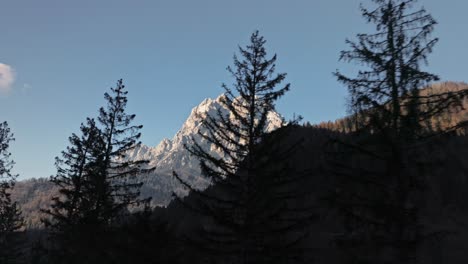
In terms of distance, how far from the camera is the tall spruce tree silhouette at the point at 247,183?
12.6 metres

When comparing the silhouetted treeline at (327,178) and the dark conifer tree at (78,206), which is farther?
the dark conifer tree at (78,206)

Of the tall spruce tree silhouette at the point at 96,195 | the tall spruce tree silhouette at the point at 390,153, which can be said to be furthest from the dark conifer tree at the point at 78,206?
the tall spruce tree silhouette at the point at 390,153

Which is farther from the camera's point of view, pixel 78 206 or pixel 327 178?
pixel 78 206

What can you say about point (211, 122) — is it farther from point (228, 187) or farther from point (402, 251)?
point (402, 251)

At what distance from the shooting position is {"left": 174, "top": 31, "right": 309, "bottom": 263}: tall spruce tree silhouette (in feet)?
41.3

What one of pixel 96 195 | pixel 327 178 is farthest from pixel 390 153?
pixel 96 195

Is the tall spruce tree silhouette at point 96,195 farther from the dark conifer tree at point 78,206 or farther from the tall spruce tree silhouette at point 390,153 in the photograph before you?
the tall spruce tree silhouette at point 390,153

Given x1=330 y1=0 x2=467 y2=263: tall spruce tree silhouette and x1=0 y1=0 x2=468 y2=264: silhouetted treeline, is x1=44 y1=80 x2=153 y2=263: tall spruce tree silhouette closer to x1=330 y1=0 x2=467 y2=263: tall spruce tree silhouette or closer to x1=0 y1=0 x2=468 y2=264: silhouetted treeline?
x1=0 y1=0 x2=468 y2=264: silhouetted treeline

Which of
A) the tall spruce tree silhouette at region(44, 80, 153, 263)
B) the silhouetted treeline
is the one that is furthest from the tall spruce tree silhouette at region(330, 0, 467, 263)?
the tall spruce tree silhouette at region(44, 80, 153, 263)

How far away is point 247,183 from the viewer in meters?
13.3

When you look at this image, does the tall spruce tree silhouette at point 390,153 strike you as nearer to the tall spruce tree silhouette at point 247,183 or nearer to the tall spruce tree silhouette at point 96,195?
the tall spruce tree silhouette at point 247,183

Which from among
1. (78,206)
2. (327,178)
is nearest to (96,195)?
(78,206)

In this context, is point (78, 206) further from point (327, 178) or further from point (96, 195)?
point (327, 178)

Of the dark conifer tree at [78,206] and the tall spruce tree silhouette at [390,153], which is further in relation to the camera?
the dark conifer tree at [78,206]
